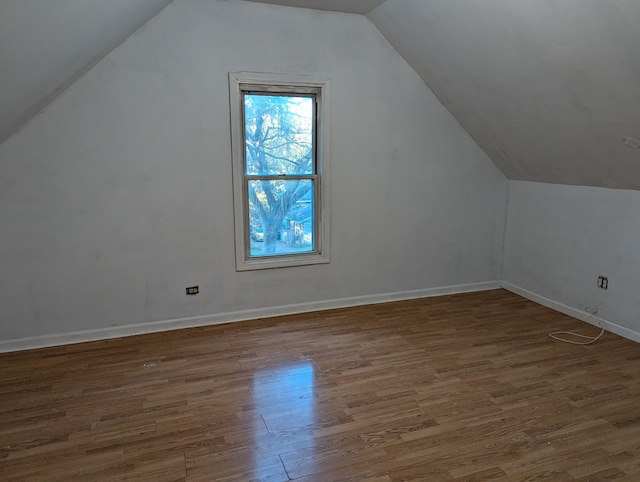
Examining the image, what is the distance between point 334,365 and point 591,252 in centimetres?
244

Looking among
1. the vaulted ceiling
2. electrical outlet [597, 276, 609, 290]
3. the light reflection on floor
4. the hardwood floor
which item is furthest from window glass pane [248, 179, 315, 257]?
electrical outlet [597, 276, 609, 290]

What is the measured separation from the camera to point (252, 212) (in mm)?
3840

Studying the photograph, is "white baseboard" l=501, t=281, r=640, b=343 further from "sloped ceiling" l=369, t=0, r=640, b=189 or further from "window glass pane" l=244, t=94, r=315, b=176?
"window glass pane" l=244, t=94, r=315, b=176

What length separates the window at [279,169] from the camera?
366cm

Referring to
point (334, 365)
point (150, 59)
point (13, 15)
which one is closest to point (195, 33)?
point (150, 59)

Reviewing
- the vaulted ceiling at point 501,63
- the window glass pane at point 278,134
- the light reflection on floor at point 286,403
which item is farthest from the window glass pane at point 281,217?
the vaulted ceiling at point 501,63

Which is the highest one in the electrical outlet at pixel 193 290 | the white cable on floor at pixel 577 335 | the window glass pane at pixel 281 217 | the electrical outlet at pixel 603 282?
the window glass pane at pixel 281 217

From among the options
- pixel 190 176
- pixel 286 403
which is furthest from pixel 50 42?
pixel 286 403

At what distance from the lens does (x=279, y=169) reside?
3867mm

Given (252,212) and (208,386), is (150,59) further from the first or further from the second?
(208,386)

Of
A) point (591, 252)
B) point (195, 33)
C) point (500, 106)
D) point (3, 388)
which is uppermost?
point (195, 33)

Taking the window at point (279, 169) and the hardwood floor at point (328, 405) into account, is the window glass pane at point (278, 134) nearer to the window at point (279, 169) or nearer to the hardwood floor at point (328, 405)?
the window at point (279, 169)

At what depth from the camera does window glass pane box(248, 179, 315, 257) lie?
3.85m

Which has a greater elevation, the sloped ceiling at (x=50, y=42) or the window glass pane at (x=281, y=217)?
the sloped ceiling at (x=50, y=42)
